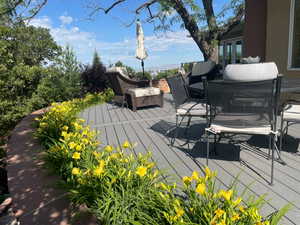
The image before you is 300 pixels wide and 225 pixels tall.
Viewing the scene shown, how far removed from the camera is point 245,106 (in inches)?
76.6

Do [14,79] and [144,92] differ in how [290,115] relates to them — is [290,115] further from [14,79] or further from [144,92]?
[14,79]

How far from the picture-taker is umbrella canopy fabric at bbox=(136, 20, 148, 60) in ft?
20.3

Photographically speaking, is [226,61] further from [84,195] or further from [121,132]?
[84,195]

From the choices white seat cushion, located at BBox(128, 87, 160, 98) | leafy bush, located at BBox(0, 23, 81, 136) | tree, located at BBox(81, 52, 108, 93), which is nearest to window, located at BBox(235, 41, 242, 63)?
tree, located at BBox(81, 52, 108, 93)

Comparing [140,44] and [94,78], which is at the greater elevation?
[140,44]

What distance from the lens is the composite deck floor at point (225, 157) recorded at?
179 centimetres

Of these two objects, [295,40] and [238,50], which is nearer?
[295,40]

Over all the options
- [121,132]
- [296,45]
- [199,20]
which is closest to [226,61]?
[199,20]

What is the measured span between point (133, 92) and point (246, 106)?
3606 millimetres

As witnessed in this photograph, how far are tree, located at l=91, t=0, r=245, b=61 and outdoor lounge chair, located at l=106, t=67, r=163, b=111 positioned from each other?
2490mm

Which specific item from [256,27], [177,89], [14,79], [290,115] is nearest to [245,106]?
[290,115]

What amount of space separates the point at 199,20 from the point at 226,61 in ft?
35.9

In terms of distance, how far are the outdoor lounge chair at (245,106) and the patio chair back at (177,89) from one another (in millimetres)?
714

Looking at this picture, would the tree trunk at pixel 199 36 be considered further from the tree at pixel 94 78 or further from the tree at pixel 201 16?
the tree at pixel 94 78
